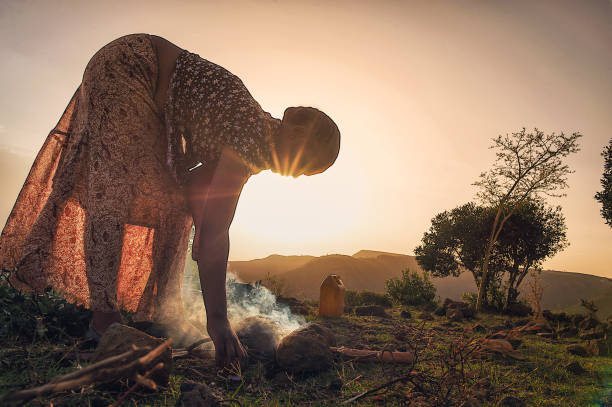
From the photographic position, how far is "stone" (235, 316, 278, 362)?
2391 millimetres

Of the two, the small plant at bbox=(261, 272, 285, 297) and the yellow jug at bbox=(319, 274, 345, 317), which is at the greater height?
the yellow jug at bbox=(319, 274, 345, 317)

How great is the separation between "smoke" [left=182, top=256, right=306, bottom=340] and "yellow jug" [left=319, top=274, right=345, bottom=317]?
78 centimetres

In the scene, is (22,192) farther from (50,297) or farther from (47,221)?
(50,297)

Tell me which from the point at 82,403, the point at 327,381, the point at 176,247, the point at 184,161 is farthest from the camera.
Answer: the point at 176,247

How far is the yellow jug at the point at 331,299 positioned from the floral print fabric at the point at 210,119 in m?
5.02

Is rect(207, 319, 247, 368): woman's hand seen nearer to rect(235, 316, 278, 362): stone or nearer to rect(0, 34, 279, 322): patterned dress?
rect(235, 316, 278, 362): stone

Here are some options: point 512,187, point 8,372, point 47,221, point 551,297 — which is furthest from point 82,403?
point 551,297

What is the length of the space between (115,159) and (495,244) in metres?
20.6

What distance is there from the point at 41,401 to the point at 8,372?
0.65 meters

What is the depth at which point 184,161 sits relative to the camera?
98.4 inches

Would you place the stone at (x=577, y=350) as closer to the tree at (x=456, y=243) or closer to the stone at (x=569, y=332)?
the stone at (x=569, y=332)

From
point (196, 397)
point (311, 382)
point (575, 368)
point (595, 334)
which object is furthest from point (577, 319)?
point (196, 397)

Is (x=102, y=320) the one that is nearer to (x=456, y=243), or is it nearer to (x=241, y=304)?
(x=241, y=304)

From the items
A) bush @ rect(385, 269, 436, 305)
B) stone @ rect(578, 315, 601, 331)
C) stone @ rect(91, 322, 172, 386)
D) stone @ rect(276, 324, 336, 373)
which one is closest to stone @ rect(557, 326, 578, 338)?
stone @ rect(578, 315, 601, 331)
